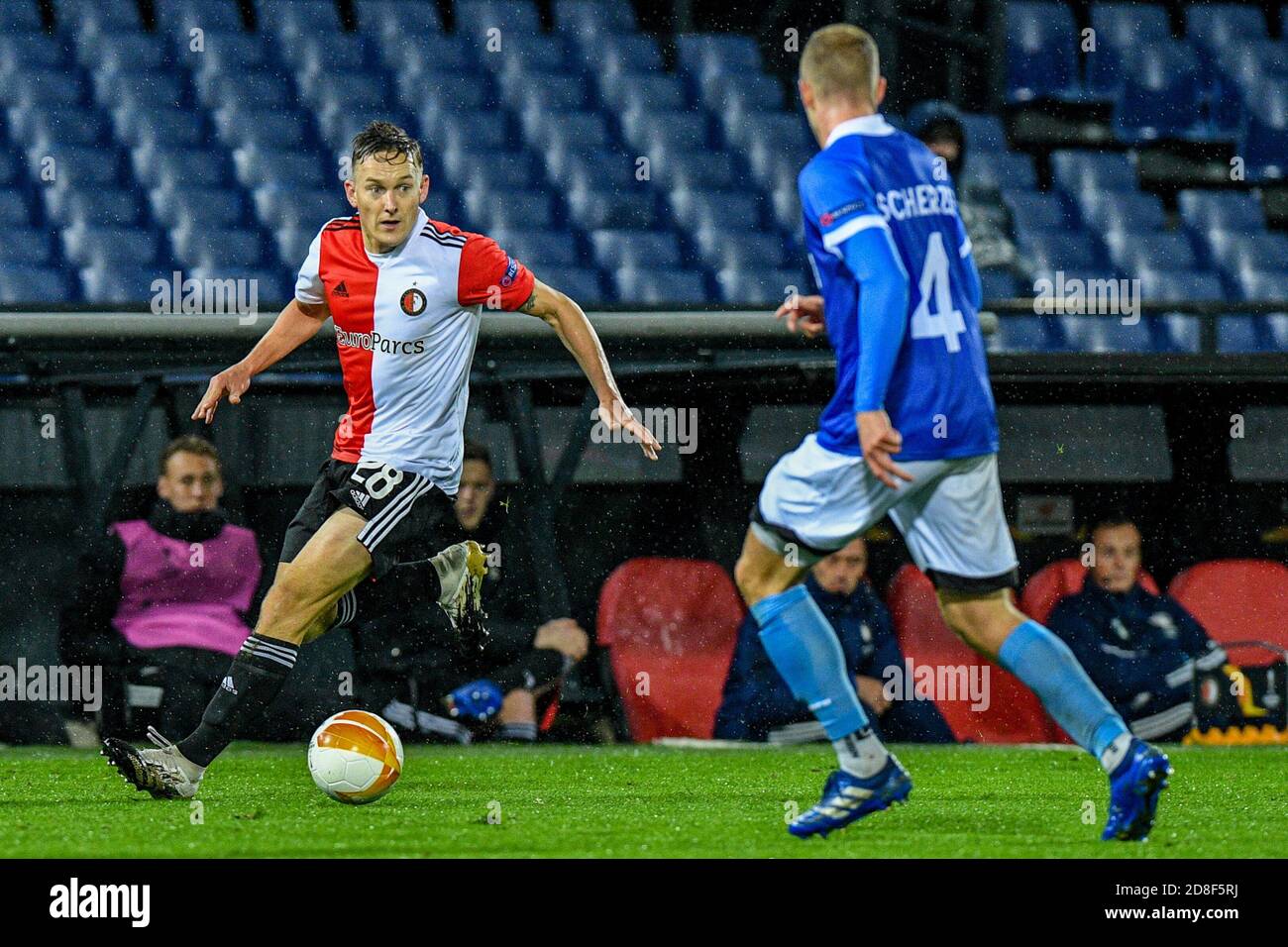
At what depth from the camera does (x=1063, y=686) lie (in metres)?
4.34

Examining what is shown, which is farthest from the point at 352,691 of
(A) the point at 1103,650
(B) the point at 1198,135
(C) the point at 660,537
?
(B) the point at 1198,135

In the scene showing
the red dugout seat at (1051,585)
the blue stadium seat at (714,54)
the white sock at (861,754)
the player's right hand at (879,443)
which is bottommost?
the white sock at (861,754)

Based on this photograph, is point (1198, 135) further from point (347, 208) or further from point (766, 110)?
point (347, 208)

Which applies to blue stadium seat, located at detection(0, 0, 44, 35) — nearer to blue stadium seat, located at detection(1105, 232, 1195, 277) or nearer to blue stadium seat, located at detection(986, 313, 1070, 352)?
blue stadium seat, located at detection(986, 313, 1070, 352)

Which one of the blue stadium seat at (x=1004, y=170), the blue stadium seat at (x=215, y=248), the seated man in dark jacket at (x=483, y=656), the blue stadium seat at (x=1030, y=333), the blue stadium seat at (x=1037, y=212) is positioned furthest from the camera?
the blue stadium seat at (x=1004, y=170)

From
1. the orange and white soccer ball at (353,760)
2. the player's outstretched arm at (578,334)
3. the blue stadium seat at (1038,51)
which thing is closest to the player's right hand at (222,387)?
the player's outstretched arm at (578,334)

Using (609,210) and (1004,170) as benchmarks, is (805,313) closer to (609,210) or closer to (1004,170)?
(609,210)

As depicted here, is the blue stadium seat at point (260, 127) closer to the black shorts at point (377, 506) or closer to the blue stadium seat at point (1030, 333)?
the blue stadium seat at point (1030, 333)

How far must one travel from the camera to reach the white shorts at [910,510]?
4371mm

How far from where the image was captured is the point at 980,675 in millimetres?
7719

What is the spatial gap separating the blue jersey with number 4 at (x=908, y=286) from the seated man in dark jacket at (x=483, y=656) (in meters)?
3.14

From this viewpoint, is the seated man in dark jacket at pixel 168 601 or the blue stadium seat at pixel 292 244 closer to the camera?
the seated man in dark jacket at pixel 168 601

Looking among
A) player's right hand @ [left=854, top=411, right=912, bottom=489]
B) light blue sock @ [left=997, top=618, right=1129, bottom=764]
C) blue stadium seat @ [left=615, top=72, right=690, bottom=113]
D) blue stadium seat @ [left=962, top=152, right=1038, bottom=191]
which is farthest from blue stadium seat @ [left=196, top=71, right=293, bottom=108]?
light blue sock @ [left=997, top=618, right=1129, bottom=764]

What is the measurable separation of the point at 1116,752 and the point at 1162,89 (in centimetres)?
859
